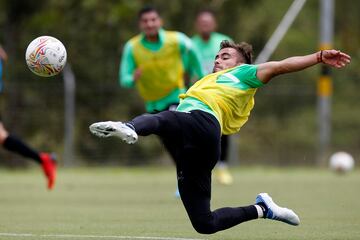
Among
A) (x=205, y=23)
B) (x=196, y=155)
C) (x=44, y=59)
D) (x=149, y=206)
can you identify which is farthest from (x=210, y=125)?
(x=205, y=23)

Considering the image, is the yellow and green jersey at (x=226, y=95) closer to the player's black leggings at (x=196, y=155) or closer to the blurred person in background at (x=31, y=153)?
the player's black leggings at (x=196, y=155)

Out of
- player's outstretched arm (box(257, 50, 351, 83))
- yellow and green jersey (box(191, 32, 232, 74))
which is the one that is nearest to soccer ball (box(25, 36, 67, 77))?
player's outstretched arm (box(257, 50, 351, 83))

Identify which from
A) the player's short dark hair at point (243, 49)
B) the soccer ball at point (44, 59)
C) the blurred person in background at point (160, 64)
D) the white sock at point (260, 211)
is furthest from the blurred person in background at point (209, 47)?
the white sock at point (260, 211)

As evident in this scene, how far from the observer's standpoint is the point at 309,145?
2745 centimetres

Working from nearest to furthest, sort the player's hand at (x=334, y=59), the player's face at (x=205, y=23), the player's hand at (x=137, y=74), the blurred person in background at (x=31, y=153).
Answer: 1. the player's hand at (x=334, y=59)
2. the player's hand at (x=137, y=74)
3. the blurred person in background at (x=31, y=153)
4. the player's face at (x=205, y=23)

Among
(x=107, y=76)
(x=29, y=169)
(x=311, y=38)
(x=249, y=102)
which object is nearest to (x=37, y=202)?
(x=249, y=102)

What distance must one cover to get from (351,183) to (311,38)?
1820 cm

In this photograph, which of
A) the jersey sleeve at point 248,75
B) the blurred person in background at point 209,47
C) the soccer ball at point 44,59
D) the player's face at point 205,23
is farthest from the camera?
the blurred person in background at point 209,47

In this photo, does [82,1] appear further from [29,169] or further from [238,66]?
[238,66]

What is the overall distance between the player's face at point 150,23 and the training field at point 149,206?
87.9 inches

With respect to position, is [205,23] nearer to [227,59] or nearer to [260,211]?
[227,59]

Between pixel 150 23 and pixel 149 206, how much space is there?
9.94 feet

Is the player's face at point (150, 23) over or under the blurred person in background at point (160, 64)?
over

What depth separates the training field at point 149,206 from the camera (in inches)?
334
